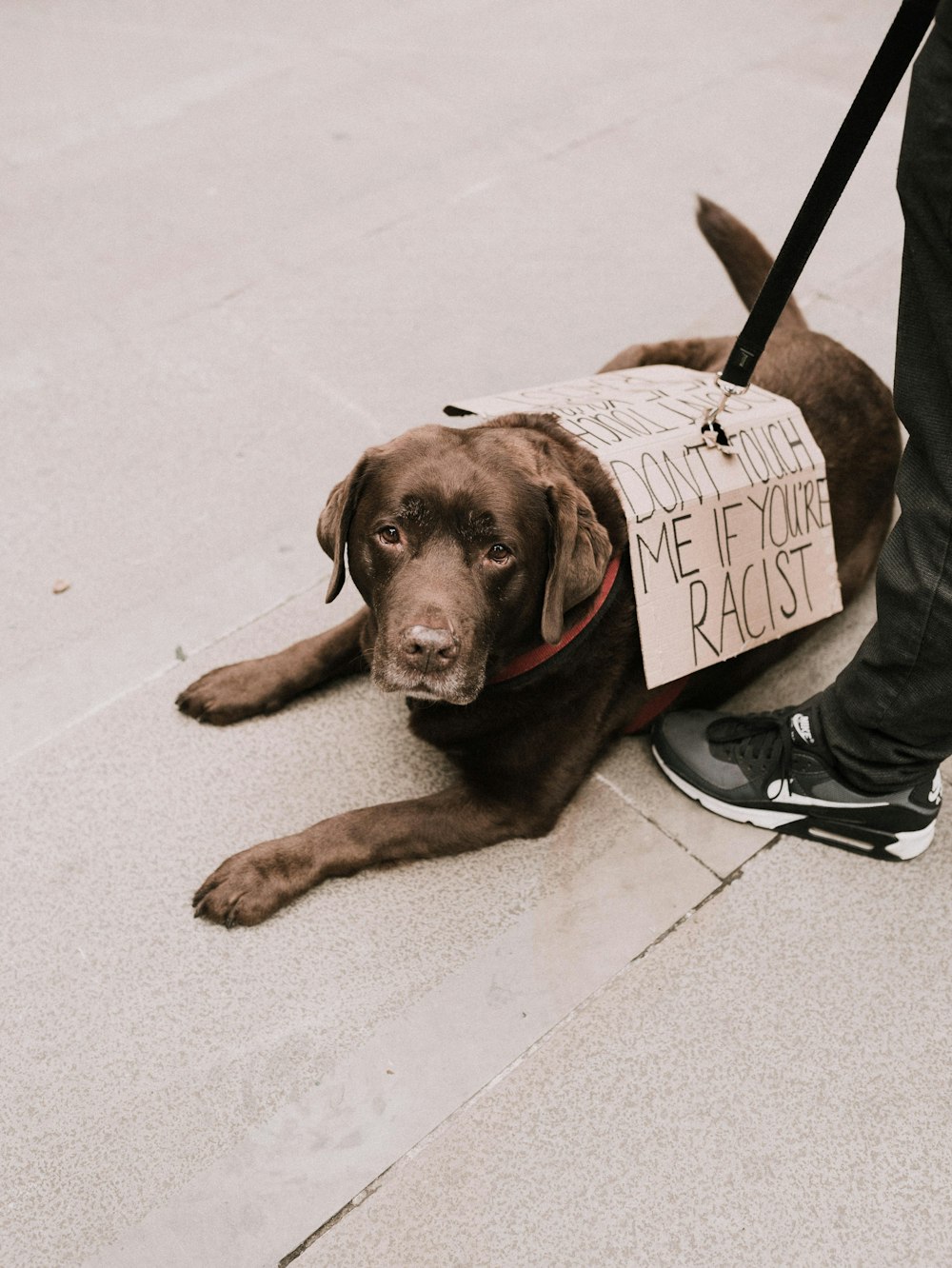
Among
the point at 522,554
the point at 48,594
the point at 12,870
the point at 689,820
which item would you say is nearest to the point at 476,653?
the point at 522,554

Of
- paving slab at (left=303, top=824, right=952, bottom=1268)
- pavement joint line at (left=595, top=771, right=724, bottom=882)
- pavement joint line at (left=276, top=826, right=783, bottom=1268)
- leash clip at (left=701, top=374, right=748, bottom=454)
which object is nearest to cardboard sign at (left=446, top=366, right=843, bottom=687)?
leash clip at (left=701, top=374, right=748, bottom=454)

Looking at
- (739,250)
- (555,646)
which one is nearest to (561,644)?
(555,646)

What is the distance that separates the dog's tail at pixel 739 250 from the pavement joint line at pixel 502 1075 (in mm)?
1584

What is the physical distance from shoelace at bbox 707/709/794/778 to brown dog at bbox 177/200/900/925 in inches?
4.8

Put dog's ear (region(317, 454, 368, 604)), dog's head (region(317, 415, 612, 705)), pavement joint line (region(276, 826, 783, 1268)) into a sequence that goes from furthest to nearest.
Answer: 1. dog's ear (region(317, 454, 368, 604))
2. dog's head (region(317, 415, 612, 705))
3. pavement joint line (region(276, 826, 783, 1268))

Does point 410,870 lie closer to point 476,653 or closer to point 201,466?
point 476,653

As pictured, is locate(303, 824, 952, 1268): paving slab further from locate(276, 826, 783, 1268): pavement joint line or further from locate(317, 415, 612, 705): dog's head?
locate(317, 415, 612, 705): dog's head

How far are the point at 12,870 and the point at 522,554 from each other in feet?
4.19

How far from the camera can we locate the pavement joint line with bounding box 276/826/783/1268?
1.83 m

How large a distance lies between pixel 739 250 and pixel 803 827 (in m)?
1.68

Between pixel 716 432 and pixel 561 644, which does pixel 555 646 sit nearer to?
pixel 561 644

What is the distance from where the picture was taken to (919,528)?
185 cm

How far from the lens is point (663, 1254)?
1841 millimetres

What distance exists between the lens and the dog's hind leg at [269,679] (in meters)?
2.54
